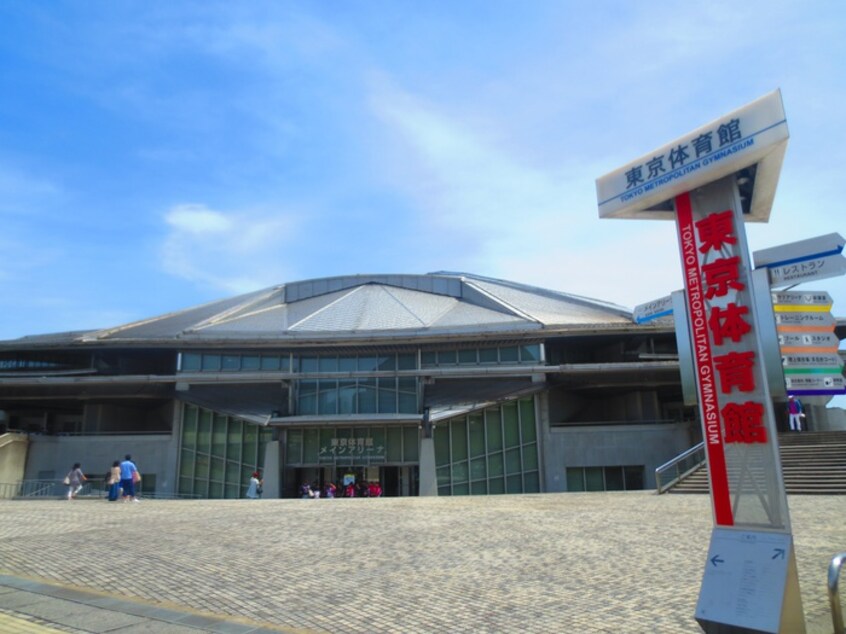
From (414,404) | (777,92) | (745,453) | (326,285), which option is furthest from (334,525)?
(326,285)

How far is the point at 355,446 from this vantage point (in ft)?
96.5

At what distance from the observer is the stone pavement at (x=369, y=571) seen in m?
5.68


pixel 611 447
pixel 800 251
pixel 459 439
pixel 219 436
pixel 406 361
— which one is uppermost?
pixel 406 361

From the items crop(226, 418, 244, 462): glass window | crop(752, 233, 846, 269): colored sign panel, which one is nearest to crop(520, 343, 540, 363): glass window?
crop(226, 418, 244, 462): glass window

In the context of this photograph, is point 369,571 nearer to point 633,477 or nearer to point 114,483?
point 114,483

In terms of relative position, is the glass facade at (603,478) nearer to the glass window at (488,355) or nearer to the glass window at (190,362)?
the glass window at (488,355)

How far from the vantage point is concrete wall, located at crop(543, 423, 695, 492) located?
29.8m

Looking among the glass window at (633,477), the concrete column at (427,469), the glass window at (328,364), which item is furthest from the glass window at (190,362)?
the glass window at (633,477)

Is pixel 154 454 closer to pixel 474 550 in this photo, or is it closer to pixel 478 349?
pixel 478 349

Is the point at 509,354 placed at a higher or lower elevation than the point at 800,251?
higher

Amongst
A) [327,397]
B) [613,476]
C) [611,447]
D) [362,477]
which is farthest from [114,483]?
[613,476]

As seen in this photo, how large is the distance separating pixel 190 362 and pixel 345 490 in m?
11.5

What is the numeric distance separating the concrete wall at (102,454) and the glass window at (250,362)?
4919 mm

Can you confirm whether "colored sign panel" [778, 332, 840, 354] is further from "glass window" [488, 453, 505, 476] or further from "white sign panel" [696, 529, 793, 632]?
"glass window" [488, 453, 505, 476]
